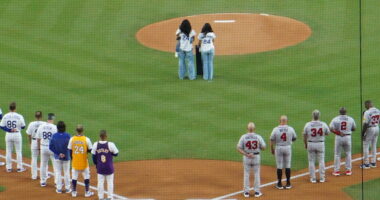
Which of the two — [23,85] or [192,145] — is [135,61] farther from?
[192,145]

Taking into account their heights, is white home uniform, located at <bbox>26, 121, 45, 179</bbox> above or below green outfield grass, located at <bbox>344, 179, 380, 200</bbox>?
above

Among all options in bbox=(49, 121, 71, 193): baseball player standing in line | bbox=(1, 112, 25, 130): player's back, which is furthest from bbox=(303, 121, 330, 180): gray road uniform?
bbox=(1, 112, 25, 130): player's back

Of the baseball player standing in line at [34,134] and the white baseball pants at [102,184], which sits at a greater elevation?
the baseball player standing in line at [34,134]

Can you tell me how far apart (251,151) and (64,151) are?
3.52 meters

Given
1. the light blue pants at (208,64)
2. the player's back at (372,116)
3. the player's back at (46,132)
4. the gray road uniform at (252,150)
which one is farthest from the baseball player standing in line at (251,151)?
the light blue pants at (208,64)

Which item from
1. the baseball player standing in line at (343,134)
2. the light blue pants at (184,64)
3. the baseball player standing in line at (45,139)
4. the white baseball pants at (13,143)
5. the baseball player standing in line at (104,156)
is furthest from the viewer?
the light blue pants at (184,64)

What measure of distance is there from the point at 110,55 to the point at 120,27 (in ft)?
11.5

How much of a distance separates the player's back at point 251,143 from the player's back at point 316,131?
1.27 meters

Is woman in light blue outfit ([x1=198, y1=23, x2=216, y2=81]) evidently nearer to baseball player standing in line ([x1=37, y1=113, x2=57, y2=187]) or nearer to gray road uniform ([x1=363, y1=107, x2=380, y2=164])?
gray road uniform ([x1=363, y1=107, x2=380, y2=164])

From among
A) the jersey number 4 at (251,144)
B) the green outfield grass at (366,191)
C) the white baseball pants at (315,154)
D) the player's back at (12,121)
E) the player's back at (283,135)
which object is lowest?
the green outfield grass at (366,191)

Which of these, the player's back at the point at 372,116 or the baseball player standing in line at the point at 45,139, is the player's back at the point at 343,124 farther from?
the baseball player standing in line at the point at 45,139

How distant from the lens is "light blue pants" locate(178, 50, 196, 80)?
2549cm

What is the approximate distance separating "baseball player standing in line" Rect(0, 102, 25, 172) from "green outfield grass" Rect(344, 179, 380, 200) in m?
6.64

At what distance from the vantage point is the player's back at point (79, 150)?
17495 mm
